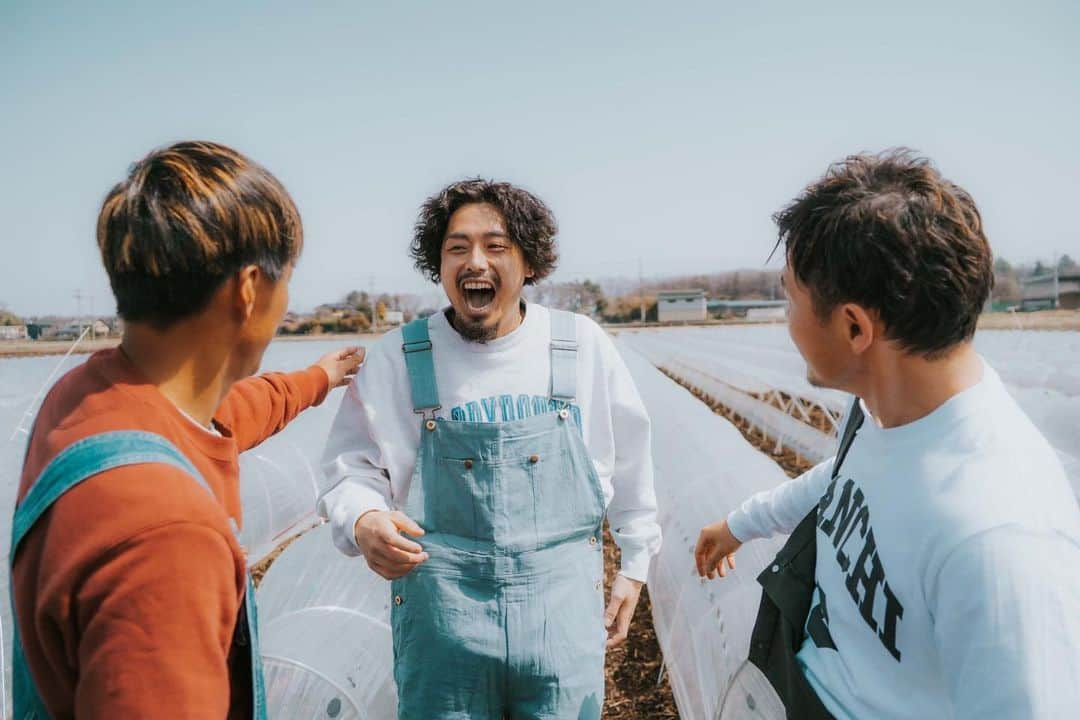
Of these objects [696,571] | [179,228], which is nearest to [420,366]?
[179,228]

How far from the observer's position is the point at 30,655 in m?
0.90

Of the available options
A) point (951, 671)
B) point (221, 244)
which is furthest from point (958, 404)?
point (221, 244)

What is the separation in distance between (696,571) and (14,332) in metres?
7.62

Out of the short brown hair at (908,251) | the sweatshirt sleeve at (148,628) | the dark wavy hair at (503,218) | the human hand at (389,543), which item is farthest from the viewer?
the dark wavy hair at (503,218)

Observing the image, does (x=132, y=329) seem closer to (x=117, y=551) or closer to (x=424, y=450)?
(x=117, y=551)

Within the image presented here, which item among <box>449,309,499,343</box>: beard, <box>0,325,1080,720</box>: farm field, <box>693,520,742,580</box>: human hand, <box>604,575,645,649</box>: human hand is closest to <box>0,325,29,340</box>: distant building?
<box>0,325,1080,720</box>: farm field

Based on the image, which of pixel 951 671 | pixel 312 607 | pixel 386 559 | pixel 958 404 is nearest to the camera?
pixel 951 671

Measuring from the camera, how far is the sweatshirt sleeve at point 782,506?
163cm

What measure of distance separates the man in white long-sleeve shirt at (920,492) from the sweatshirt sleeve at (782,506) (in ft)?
0.75

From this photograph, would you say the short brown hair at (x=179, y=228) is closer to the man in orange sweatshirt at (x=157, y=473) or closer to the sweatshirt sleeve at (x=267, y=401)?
the man in orange sweatshirt at (x=157, y=473)

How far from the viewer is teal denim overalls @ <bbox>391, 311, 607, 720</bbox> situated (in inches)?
68.1

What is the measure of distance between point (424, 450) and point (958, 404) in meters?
1.27

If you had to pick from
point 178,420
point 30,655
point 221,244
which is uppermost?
point 221,244

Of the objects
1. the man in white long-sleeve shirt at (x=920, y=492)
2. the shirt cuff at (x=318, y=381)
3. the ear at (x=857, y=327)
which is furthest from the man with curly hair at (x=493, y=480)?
the ear at (x=857, y=327)
